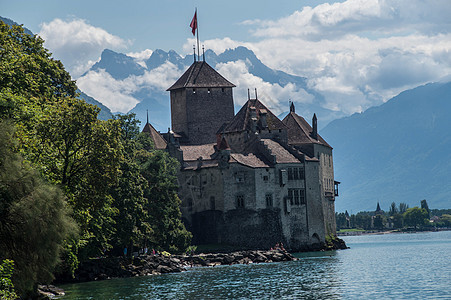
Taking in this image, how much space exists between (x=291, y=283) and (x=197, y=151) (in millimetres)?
55011

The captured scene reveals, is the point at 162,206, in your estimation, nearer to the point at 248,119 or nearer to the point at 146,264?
the point at 146,264

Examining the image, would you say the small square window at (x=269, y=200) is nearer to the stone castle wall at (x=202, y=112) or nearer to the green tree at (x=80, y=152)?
the stone castle wall at (x=202, y=112)

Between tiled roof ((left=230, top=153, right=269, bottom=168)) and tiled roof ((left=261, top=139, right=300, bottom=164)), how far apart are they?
2.48 metres

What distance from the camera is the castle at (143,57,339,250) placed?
346 ft

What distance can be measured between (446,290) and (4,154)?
31.8 m

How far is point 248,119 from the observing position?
11469 centimetres

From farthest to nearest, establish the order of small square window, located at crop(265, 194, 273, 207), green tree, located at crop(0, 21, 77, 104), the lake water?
small square window, located at crop(265, 194, 273, 207) → the lake water → green tree, located at crop(0, 21, 77, 104)

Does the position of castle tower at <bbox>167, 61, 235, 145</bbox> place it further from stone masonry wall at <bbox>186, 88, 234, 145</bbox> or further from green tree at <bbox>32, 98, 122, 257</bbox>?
green tree at <bbox>32, 98, 122, 257</bbox>

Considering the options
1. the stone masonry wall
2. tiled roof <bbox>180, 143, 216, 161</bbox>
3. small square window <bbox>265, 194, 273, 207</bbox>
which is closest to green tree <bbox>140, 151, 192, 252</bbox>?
small square window <bbox>265, 194, 273, 207</bbox>

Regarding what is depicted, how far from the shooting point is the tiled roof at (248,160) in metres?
106

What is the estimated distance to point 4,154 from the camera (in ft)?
121

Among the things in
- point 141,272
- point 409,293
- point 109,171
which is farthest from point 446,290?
point 141,272

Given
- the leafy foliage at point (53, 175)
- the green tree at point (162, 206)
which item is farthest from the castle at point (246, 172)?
the leafy foliage at point (53, 175)

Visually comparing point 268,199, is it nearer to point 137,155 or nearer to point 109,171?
point 137,155
